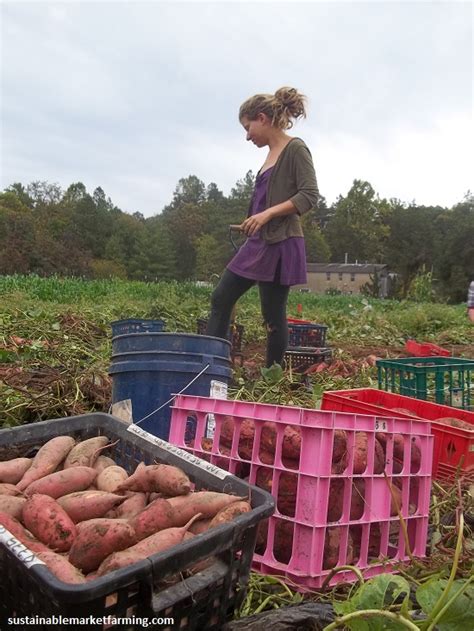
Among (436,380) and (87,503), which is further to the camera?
(436,380)

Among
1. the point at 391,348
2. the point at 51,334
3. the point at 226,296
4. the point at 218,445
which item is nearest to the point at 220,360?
the point at 218,445

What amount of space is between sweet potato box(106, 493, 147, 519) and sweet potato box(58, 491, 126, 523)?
14 millimetres

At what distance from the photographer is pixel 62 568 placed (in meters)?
1.26

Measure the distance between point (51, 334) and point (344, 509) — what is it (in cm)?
508

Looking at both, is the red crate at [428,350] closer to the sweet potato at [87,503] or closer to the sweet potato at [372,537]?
the sweet potato at [372,537]

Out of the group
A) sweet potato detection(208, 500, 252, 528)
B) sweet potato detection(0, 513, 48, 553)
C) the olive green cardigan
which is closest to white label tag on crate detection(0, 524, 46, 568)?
sweet potato detection(0, 513, 48, 553)

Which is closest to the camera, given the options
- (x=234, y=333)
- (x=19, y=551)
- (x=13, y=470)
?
(x=19, y=551)

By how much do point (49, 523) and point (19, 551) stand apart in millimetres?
319

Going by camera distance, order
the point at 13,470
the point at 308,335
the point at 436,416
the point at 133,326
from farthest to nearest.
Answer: the point at 308,335
the point at 133,326
the point at 436,416
the point at 13,470

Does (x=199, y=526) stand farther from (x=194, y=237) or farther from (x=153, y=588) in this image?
(x=194, y=237)

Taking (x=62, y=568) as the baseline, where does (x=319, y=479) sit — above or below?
above

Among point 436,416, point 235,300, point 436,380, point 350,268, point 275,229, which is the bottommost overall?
point 436,416

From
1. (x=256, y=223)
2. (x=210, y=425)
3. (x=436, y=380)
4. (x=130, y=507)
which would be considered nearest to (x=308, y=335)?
(x=256, y=223)

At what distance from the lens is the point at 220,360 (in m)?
2.60
